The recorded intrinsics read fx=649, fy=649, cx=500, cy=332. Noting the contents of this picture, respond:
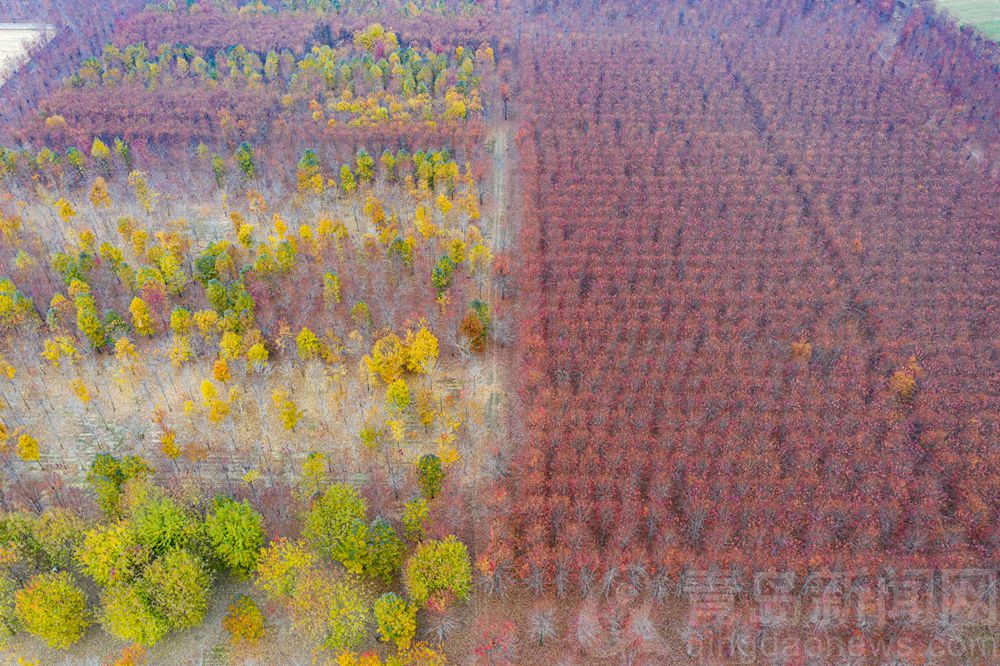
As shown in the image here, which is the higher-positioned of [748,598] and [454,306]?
[454,306]

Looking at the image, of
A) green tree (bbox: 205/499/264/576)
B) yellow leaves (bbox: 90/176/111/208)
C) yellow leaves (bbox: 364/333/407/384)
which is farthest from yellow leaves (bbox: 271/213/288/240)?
green tree (bbox: 205/499/264/576)

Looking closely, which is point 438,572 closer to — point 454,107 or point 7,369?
point 7,369

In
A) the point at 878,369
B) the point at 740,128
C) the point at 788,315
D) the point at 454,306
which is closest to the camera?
the point at 878,369

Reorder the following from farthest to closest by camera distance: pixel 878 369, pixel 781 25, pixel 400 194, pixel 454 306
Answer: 1. pixel 781 25
2. pixel 400 194
3. pixel 454 306
4. pixel 878 369

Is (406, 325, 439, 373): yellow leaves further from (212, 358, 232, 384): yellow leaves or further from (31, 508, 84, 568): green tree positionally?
(31, 508, 84, 568): green tree

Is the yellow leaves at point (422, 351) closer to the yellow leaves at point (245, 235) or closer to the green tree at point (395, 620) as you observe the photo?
the green tree at point (395, 620)

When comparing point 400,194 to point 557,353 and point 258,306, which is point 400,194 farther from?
point 557,353

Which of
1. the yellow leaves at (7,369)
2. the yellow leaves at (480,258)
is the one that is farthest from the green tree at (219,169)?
the yellow leaves at (480,258)

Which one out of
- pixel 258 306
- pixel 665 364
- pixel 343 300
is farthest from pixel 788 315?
pixel 258 306
